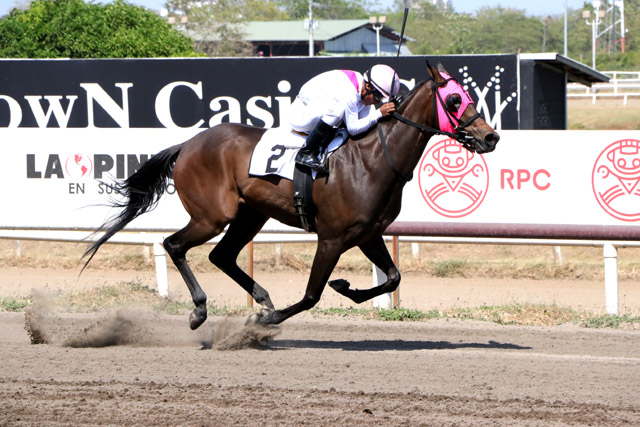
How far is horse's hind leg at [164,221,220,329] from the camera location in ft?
22.9

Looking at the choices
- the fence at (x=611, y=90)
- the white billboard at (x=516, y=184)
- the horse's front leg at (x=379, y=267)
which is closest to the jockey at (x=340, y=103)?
the horse's front leg at (x=379, y=267)

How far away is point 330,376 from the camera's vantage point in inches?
230

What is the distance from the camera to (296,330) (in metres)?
7.88

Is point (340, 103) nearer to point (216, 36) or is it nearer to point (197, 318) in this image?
point (197, 318)

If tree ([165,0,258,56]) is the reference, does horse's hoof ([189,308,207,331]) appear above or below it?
below

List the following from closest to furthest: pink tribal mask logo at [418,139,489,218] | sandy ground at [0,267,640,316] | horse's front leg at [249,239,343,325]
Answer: horse's front leg at [249,239,343,325] < pink tribal mask logo at [418,139,489,218] < sandy ground at [0,267,640,316]

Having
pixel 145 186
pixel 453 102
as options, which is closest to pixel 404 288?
pixel 145 186

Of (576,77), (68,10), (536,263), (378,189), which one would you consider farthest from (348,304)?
(68,10)

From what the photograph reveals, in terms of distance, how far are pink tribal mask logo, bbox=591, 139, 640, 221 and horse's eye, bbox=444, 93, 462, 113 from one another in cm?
319

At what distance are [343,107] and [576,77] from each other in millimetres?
11040

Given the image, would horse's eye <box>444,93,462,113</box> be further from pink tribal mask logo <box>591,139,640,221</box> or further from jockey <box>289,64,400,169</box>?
pink tribal mask logo <box>591,139,640,221</box>

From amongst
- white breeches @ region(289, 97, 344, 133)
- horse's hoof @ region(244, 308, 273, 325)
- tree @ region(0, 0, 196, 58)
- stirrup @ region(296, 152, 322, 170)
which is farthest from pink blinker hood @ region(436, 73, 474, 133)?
tree @ region(0, 0, 196, 58)

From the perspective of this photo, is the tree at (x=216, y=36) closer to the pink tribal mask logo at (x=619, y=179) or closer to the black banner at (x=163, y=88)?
the black banner at (x=163, y=88)

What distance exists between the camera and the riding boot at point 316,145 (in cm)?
648
